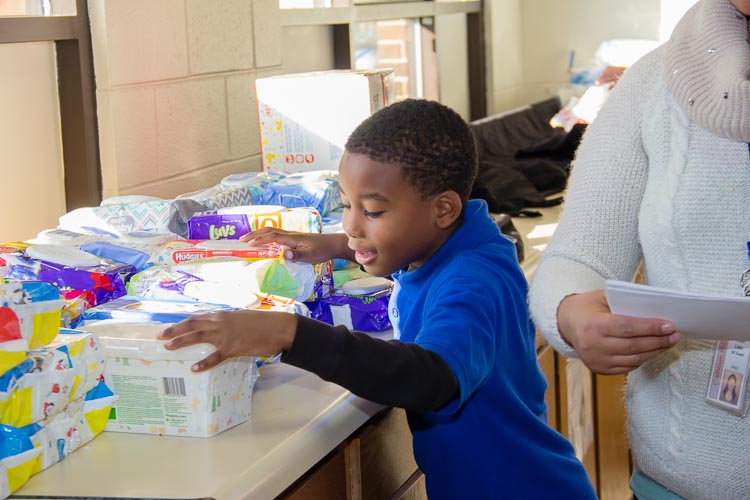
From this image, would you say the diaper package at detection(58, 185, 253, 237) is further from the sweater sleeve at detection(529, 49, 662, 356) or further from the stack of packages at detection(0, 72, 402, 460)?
the sweater sleeve at detection(529, 49, 662, 356)

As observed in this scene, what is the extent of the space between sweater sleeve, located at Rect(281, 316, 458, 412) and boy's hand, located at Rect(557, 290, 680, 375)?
17cm

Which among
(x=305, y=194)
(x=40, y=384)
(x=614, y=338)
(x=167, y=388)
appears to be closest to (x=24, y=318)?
(x=40, y=384)

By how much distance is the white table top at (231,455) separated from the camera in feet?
3.60

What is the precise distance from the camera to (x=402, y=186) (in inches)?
53.3

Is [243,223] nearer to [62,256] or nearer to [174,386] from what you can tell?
[62,256]

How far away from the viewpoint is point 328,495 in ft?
4.44

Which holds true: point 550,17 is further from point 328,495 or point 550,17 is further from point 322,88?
point 328,495

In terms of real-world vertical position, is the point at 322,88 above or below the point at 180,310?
above

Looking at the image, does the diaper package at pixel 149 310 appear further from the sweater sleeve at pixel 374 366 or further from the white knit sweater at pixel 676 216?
the white knit sweater at pixel 676 216

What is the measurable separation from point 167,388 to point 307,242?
0.53 m

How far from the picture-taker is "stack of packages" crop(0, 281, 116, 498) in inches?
43.0

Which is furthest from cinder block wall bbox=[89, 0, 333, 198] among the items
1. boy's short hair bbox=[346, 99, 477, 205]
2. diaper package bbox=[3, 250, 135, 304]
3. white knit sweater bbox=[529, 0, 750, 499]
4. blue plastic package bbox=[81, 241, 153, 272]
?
white knit sweater bbox=[529, 0, 750, 499]

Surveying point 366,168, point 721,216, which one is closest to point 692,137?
point 721,216

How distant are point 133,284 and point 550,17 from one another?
382 centimetres
